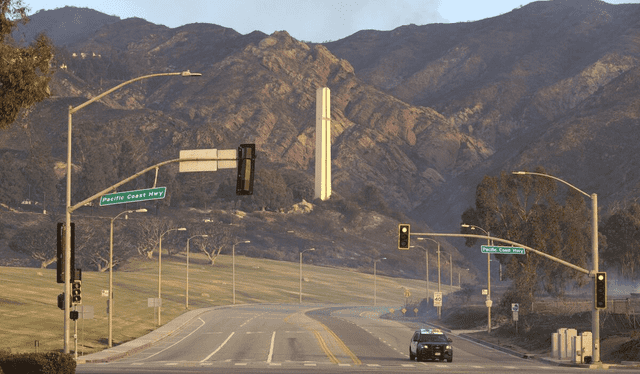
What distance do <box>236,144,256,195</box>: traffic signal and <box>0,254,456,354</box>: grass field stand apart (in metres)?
32.4

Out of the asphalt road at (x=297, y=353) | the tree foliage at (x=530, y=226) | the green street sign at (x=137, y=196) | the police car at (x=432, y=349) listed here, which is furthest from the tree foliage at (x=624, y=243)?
the green street sign at (x=137, y=196)

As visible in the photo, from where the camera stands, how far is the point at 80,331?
72.8 m

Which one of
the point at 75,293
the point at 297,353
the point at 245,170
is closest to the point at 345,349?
the point at 297,353

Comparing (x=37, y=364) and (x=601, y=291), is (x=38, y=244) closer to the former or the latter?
(x=601, y=291)

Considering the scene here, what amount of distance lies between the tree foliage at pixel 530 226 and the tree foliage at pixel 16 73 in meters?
65.6

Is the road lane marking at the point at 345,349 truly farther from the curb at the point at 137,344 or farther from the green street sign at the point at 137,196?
the green street sign at the point at 137,196

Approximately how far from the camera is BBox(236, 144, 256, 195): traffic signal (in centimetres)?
2938

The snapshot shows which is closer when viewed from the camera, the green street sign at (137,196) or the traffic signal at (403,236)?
the green street sign at (137,196)

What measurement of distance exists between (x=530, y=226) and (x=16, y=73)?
74.0 metres

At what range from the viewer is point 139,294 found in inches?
5246

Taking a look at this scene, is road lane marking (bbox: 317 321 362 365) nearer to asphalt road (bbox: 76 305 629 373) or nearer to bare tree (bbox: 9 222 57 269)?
asphalt road (bbox: 76 305 629 373)

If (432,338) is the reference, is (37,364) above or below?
above

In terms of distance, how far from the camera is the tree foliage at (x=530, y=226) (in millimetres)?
94562

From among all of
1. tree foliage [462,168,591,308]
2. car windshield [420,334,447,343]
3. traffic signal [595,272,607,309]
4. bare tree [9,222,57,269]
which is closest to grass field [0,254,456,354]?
bare tree [9,222,57,269]
